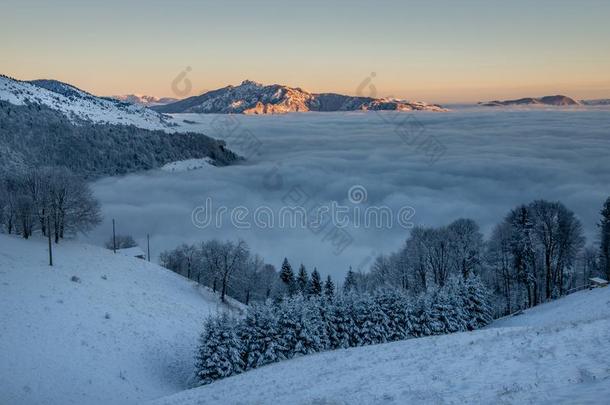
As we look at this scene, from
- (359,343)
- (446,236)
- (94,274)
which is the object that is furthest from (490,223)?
(94,274)

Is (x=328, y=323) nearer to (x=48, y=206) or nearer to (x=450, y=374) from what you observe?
(x=450, y=374)

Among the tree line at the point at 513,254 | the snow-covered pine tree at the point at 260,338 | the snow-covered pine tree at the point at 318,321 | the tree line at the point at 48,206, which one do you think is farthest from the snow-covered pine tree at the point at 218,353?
the tree line at the point at 48,206

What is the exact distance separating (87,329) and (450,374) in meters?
26.2

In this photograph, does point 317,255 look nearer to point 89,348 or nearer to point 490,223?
point 490,223

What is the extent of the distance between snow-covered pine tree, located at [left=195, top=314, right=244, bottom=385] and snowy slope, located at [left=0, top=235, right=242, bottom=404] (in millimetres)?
2462

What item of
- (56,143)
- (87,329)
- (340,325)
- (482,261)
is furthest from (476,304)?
(56,143)

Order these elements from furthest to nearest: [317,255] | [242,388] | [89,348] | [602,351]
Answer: [317,255]
[89,348]
[242,388]
[602,351]

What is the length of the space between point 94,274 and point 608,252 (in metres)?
52.3

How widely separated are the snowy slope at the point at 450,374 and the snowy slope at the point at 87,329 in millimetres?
6293

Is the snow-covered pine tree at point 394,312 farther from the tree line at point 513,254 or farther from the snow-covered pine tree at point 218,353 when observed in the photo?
the snow-covered pine tree at point 218,353

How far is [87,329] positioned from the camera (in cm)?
3222

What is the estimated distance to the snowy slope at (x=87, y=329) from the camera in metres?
26.0

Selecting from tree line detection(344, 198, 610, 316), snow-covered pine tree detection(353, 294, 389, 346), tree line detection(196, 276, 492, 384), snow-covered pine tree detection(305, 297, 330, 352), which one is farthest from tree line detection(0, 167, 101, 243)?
snow-covered pine tree detection(353, 294, 389, 346)

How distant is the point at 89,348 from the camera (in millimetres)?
30094
